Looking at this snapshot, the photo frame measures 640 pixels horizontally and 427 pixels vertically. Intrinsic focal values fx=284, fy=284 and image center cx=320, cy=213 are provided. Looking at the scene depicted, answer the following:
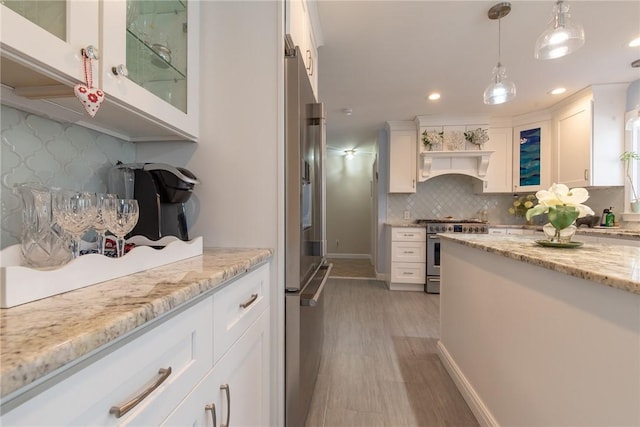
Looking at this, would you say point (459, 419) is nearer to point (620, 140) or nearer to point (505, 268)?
point (505, 268)

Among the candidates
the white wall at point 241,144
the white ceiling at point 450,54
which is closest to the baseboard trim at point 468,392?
the white wall at point 241,144

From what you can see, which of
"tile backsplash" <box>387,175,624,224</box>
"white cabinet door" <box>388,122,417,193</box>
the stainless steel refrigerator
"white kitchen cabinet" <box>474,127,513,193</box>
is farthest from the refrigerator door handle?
"white kitchen cabinet" <box>474,127,513,193</box>

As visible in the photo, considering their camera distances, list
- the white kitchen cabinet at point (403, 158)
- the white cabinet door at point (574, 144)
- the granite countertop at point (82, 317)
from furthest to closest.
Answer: the white kitchen cabinet at point (403, 158) < the white cabinet door at point (574, 144) < the granite countertop at point (82, 317)

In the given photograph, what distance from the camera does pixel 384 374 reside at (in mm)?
1894

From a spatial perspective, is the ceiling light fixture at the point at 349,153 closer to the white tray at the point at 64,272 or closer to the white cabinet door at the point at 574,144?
the white cabinet door at the point at 574,144

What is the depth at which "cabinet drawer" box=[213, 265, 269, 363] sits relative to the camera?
0.78m

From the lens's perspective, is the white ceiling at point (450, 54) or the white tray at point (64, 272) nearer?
the white tray at point (64, 272)

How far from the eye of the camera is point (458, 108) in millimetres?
3680

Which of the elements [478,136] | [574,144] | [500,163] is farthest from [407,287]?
[574,144]

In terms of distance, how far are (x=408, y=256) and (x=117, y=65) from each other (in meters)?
3.80

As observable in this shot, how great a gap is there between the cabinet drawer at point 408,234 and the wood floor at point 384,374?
1027 mm

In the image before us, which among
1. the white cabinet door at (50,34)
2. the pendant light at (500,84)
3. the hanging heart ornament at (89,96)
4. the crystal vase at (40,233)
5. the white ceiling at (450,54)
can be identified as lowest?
the crystal vase at (40,233)

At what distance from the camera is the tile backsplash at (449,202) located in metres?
4.33

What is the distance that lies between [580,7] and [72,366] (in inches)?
118
